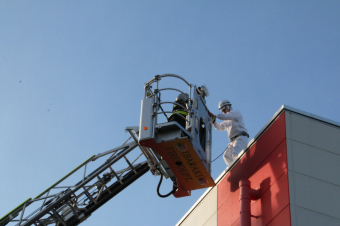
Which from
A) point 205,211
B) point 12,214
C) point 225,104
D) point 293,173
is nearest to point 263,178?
point 293,173

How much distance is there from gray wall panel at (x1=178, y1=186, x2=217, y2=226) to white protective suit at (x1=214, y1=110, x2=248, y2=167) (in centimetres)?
124

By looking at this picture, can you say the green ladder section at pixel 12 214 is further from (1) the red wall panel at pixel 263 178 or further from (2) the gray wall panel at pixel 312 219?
(2) the gray wall panel at pixel 312 219

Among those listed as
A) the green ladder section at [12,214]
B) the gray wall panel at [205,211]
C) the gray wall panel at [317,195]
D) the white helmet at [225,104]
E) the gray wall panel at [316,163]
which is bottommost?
the gray wall panel at [317,195]

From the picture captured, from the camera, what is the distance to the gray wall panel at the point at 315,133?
1191 centimetres

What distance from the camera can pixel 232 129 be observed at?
1567cm

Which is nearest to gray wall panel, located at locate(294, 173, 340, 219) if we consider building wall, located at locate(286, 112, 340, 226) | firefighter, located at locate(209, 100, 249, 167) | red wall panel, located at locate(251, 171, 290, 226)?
building wall, located at locate(286, 112, 340, 226)

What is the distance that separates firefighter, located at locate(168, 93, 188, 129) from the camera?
13189 millimetres

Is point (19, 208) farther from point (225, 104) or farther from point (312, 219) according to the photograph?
point (312, 219)

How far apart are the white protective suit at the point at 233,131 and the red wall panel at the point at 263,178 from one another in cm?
137

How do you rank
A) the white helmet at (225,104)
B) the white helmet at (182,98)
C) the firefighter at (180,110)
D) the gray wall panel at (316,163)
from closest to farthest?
the gray wall panel at (316,163)
the firefighter at (180,110)
the white helmet at (182,98)
the white helmet at (225,104)

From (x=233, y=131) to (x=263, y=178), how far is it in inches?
141

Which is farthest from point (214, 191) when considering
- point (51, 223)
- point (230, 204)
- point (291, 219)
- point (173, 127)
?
point (51, 223)

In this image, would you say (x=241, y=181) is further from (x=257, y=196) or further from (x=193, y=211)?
(x=193, y=211)

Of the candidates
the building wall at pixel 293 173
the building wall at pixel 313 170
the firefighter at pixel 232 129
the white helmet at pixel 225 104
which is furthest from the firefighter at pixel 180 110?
the building wall at pixel 313 170
